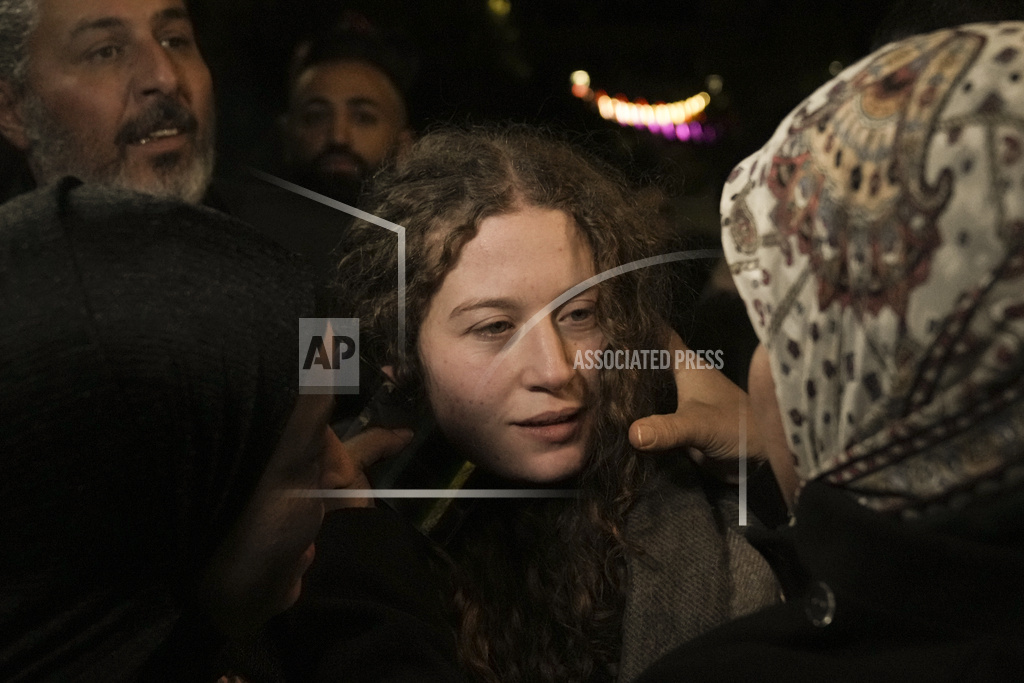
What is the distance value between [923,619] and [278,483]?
2.71ft

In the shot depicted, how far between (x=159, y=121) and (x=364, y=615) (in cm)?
79

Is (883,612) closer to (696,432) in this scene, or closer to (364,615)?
(696,432)

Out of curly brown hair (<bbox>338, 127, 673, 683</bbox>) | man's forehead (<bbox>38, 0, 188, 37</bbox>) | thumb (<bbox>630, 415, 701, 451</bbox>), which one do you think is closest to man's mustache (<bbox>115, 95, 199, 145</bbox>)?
man's forehead (<bbox>38, 0, 188, 37</bbox>)

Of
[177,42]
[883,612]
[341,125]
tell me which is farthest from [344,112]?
[883,612]

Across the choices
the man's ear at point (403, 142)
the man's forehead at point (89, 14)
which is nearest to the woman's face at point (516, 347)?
the man's ear at point (403, 142)

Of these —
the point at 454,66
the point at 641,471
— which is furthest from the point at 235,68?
the point at 641,471

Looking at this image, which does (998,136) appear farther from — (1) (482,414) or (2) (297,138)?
(2) (297,138)

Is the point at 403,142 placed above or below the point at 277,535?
above

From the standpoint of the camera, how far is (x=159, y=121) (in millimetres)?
1197

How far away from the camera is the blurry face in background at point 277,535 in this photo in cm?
116

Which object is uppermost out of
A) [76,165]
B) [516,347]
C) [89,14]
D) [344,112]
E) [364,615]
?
[89,14]

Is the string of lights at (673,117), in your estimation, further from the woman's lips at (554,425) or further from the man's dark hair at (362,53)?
the woman's lips at (554,425)

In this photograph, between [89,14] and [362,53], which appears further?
[362,53]

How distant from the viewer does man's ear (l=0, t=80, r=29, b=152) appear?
3.80ft
